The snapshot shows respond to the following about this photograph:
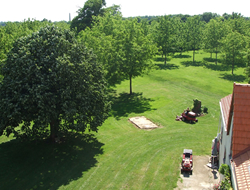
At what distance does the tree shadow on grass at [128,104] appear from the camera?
128 ft

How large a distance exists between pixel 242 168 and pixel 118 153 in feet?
43.9

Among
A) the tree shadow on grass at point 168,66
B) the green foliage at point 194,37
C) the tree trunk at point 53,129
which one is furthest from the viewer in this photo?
the green foliage at point 194,37

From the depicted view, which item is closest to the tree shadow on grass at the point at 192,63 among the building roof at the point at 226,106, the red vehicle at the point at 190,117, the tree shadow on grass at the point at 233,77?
the tree shadow on grass at the point at 233,77

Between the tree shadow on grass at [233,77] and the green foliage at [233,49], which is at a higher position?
the green foliage at [233,49]

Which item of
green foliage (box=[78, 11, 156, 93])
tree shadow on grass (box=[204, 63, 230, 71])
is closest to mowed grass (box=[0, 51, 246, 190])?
green foliage (box=[78, 11, 156, 93])

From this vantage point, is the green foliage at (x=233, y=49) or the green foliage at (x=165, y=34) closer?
the green foliage at (x=233, y=49)

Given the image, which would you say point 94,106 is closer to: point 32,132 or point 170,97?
point 32,132

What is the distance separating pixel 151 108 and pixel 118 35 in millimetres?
14686

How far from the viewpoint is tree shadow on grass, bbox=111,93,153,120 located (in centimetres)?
3900

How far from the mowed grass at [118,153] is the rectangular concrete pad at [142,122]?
2.55 ft

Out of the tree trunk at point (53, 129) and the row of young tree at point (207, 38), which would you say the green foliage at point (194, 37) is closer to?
the row of young tree at point (207, 38)

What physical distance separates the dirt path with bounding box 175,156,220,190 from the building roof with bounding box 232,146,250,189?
4498mm

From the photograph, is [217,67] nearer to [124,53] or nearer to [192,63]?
[192,63]

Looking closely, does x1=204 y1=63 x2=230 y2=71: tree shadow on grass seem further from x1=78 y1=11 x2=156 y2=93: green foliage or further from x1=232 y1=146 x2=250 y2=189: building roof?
x1=232 y1=146 x2=250 y2=189: building roof
